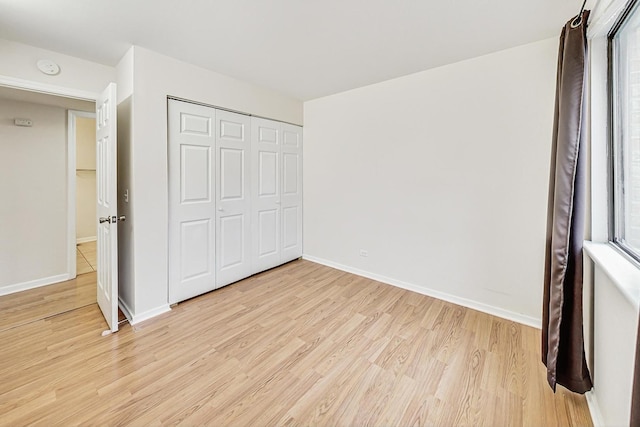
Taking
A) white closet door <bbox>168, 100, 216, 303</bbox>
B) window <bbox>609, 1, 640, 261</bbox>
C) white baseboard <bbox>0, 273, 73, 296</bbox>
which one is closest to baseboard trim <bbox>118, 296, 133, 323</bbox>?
white closet door <bbox>168, 100, 216, 303</bbox>

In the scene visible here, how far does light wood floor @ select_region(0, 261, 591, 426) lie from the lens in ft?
4.66

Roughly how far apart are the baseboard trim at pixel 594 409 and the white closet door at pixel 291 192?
10.2 feet

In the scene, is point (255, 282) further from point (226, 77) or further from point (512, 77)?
point (512, 77)

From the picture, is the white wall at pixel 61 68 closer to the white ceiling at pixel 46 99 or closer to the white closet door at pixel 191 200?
the white ceiling at pixel 46 99

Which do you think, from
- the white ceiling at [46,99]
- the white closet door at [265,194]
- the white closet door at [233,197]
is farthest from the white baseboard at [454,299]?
the white ceiling at [46,99]

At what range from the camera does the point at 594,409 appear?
138 cm

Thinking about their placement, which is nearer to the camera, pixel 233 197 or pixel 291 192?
pixel 233 197

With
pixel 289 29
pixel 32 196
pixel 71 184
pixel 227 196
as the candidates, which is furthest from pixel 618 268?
pixel 32 196

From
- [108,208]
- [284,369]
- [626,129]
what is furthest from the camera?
[108,208]

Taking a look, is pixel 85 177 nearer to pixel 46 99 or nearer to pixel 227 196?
pixel 46 99

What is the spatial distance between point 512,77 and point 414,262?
1.94 m

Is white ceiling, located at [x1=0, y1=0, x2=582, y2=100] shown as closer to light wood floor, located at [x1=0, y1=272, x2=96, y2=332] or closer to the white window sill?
the white window sill

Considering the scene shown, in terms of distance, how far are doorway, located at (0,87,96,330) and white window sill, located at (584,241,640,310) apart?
3.89m

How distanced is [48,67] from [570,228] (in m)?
4.03
